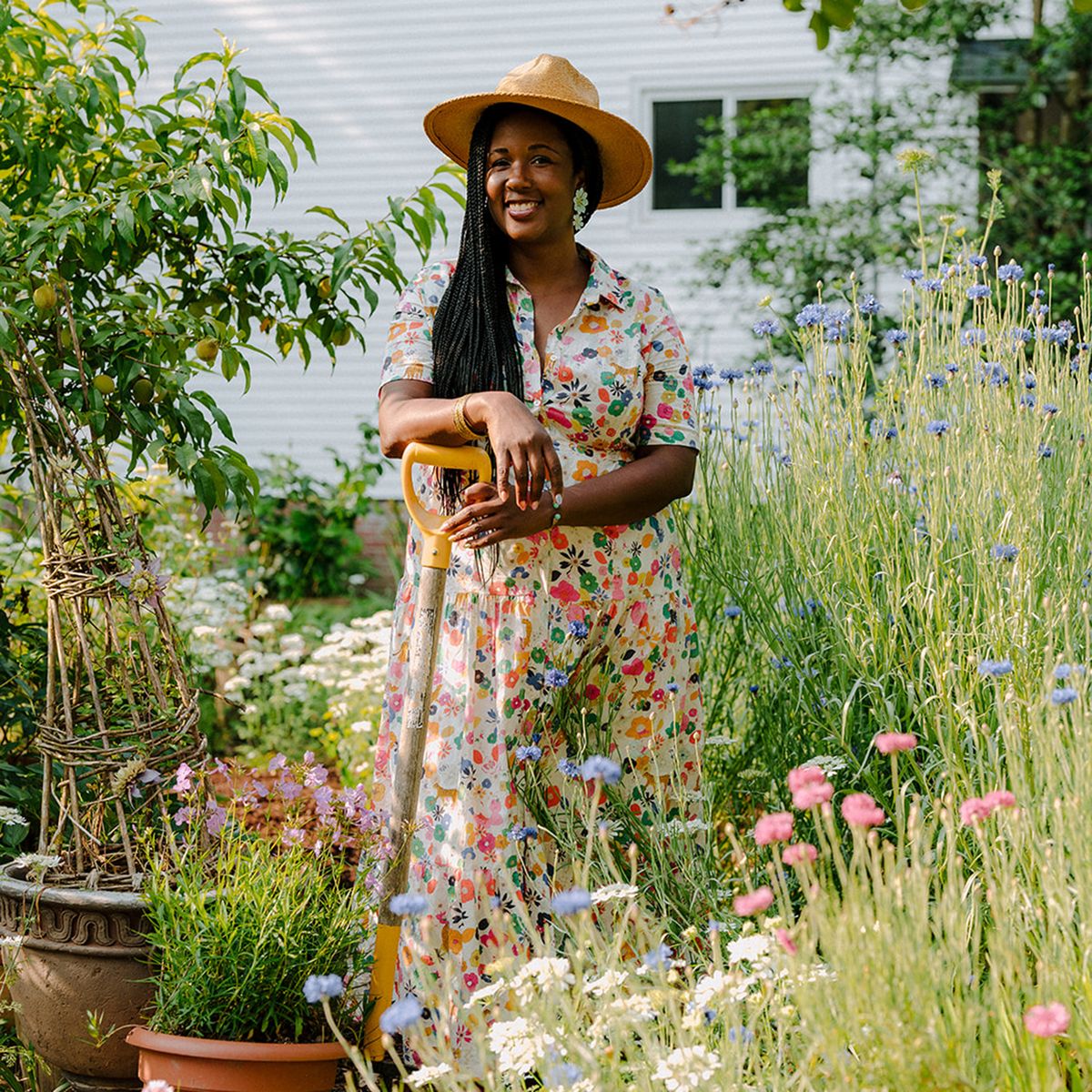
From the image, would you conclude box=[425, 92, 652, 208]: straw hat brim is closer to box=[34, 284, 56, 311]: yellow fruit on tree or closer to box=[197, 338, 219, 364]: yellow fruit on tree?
box=[197, 338, 219, 364]: yellow fruit on tree

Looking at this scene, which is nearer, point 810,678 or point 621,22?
point 810,678

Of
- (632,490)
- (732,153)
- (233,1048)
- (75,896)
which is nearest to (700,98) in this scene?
(732,153)

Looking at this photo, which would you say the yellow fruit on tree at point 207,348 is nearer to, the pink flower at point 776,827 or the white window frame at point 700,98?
the pink flower at point 776,827

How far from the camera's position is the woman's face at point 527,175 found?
8.68ft

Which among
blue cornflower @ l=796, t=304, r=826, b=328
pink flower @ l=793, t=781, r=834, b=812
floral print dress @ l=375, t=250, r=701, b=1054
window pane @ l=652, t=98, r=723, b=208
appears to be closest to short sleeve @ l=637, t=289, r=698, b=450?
floral print dress @ l=375, t=250, r=701, b=1054

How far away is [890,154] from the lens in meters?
9.14

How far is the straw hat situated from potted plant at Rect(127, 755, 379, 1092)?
1427 millimetres

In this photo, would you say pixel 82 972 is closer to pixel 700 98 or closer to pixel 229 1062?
pixel 229 1062

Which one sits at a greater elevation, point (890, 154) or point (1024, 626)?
point (890, 154)

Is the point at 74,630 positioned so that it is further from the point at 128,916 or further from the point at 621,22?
the point at 621,22

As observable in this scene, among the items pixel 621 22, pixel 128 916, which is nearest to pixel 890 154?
Result: pixel 621 22

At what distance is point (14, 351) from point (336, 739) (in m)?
2.32

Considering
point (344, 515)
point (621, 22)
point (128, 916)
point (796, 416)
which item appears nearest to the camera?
point (128, 916)

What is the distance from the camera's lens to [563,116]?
2.64 metres
